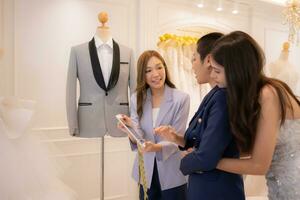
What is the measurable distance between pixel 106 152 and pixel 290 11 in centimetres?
271

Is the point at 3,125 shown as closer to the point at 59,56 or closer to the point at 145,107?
the point at 145,107

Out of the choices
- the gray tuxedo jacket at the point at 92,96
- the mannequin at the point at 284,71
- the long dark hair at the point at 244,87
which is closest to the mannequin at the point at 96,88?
the gray tuxedo jacket at the point at 92,96

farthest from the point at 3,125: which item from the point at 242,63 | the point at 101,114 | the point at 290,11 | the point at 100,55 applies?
the point at 290,11

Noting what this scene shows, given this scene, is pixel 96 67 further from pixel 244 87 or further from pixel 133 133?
pixel 244 87

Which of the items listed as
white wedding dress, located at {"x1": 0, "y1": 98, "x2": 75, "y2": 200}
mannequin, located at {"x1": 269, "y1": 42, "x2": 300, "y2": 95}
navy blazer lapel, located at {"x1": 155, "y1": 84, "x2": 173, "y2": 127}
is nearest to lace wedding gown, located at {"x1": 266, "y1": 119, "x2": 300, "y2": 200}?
navy blazer lapel, located at {"x1": 155, "y1": 84, "x2": 173, "y2": 127}

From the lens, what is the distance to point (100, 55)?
267 centimetres

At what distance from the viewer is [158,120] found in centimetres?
229

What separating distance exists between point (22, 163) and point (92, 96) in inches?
35.9

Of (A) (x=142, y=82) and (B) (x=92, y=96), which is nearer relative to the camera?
(A) (x=142, y=82)

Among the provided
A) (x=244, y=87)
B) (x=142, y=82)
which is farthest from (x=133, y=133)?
(x=244, y=87)

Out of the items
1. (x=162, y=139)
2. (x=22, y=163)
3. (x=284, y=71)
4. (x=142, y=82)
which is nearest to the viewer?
(x=22, y=163)

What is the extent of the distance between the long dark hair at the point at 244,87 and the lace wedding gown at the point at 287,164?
0.19 metres

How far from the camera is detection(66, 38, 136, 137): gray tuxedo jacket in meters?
2.62

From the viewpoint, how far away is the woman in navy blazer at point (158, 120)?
2.25 meters
